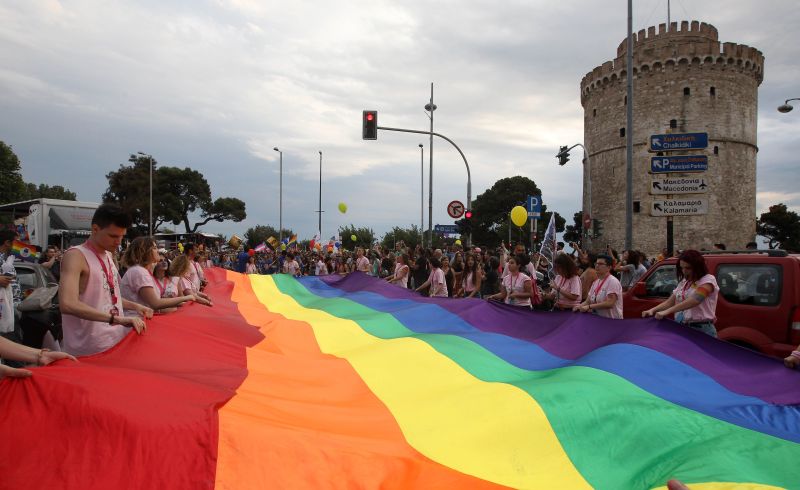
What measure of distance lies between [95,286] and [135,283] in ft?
4.75

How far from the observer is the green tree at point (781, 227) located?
6656cm

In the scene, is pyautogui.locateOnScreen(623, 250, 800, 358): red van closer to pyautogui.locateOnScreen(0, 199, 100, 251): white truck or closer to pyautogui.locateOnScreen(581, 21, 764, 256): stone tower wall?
pyautogui.locateOnScreen(0, 199, 100, 251): white truck

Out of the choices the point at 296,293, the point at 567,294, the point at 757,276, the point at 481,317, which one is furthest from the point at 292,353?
the point at 296,293

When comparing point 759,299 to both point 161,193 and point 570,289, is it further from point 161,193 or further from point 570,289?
point 161,193

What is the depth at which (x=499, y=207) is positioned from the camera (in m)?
76.6

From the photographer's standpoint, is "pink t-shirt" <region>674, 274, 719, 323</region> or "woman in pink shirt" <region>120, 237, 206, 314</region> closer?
"woman in pink shirt" <region>120, 237, 206, 314</region>

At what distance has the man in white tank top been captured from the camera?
141 inches

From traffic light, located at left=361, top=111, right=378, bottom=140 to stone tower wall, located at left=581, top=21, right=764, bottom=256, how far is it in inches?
1319

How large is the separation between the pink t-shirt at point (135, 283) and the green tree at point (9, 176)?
5675 cm

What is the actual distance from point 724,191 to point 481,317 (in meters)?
49.0

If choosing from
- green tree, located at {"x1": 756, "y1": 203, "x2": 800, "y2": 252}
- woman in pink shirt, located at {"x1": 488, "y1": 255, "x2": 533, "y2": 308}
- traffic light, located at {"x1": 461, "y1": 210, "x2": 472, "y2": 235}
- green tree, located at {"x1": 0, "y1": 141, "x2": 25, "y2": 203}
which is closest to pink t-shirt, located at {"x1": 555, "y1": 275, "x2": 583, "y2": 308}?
woman in pink shirt, located at {"x1": 488, "y1": 255, "x2": 533, "y2": 308}

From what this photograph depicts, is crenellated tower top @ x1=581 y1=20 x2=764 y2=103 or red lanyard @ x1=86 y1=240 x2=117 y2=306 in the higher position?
crenellated tower top @ x1=581 y1=20 x2=764 y2=103

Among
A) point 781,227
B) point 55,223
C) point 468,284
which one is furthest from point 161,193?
point 781,227

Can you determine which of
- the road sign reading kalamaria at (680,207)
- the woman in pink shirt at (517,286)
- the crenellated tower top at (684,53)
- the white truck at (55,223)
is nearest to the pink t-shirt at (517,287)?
the woman in pink shirt at (517,286)
